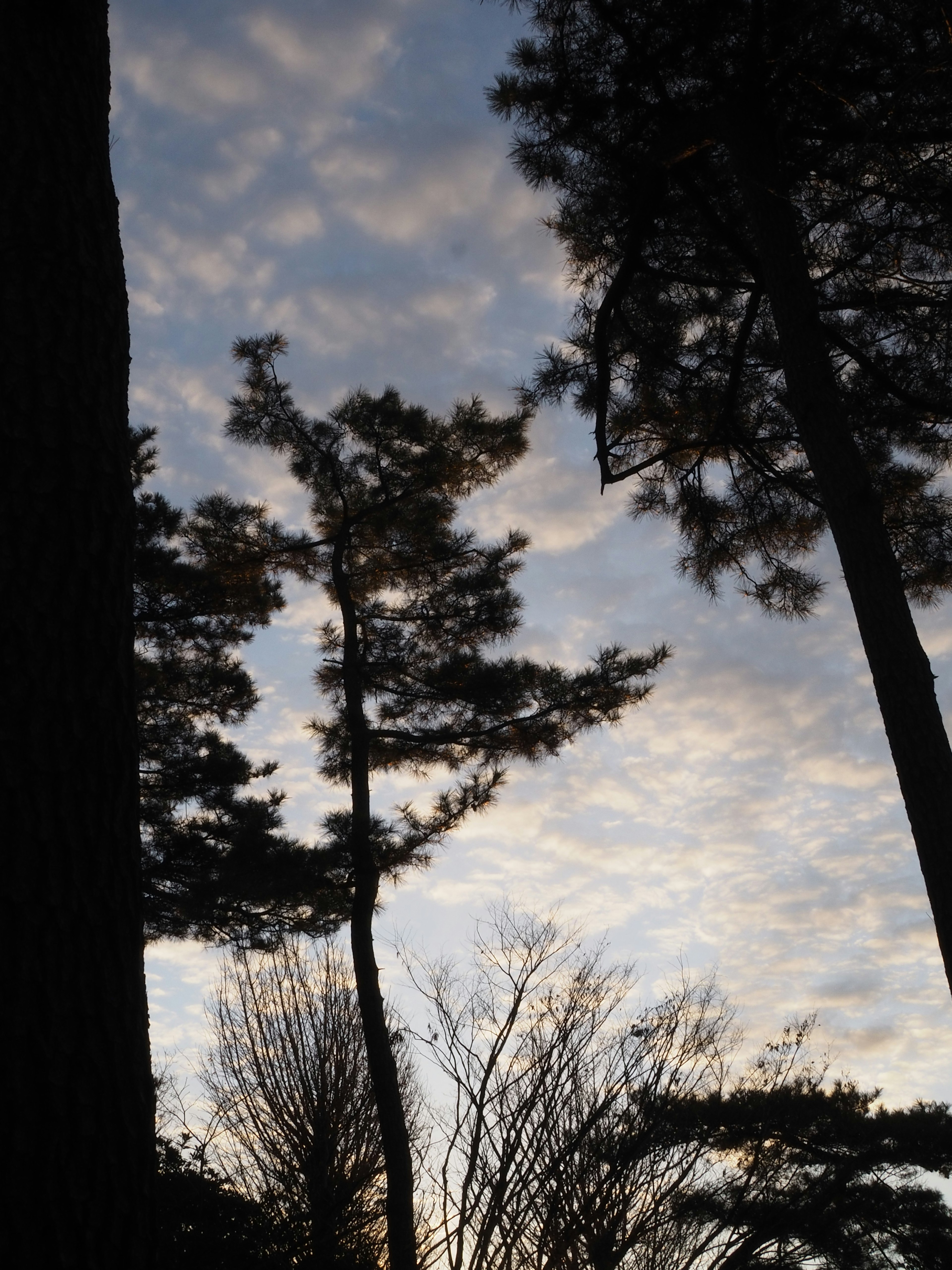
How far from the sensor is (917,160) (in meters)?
4.49

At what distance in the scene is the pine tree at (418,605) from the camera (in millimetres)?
9133

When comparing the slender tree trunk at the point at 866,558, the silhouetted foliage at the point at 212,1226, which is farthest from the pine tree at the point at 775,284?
the silhouetted foliage at the point at 212,1226

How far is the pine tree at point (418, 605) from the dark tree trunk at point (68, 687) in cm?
689

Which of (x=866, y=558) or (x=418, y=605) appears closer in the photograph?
(x=866, y=558)

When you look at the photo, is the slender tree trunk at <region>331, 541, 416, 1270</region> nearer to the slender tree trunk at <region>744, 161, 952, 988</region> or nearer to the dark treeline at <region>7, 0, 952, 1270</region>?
the dark treeline at <region>7, 0, 952, 1270</region>

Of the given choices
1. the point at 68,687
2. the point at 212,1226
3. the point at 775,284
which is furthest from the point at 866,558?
the point at 212,1226

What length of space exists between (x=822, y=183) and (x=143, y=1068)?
6207 mm

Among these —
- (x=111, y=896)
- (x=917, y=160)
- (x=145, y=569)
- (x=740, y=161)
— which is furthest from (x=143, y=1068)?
(x=145, y=569)

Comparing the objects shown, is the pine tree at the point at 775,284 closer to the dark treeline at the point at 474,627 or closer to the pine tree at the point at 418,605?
the dark treeline at the point at 474,627

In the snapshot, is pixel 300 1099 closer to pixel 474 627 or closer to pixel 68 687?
pixel 474 627

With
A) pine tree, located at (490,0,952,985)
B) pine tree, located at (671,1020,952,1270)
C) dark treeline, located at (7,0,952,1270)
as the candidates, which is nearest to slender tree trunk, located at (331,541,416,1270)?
dark treeline, located at (7,0,952,1270)

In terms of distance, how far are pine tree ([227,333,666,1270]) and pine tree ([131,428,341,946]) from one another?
737 mm

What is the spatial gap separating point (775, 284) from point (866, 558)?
177 centimetres

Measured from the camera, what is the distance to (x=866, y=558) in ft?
14.8
